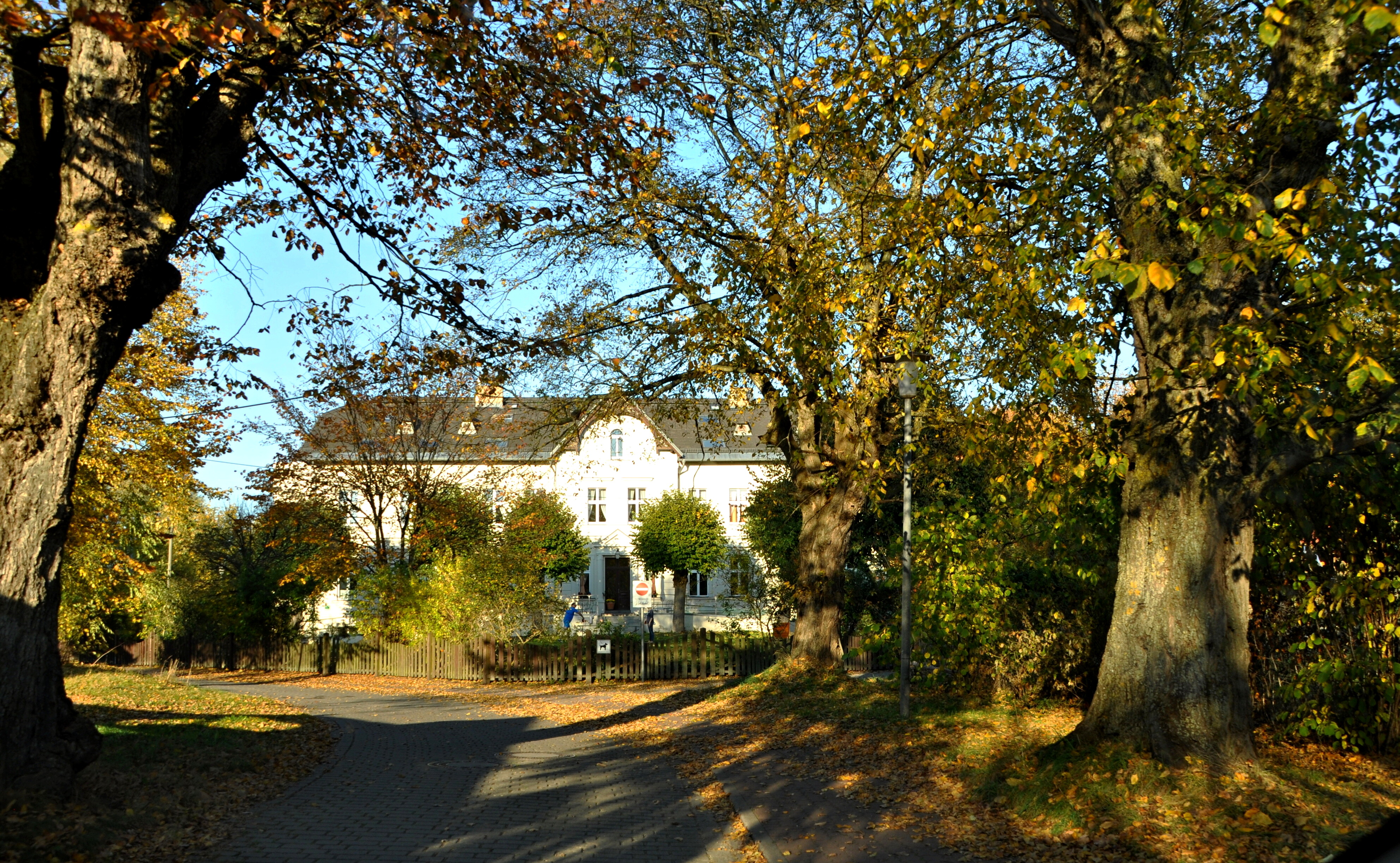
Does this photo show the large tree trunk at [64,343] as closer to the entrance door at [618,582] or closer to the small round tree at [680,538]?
the small round tree at [680,538]

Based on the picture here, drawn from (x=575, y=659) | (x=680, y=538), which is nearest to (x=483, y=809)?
(x=575, y=659)

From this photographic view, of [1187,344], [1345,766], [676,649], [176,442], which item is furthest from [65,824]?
[676,649]

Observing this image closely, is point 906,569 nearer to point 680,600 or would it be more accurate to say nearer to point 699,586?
point 680,600

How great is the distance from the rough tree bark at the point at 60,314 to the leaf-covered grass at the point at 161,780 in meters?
0.45

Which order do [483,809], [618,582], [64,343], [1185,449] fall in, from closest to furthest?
[64,343], [1185,449], [483,809], [618,582]

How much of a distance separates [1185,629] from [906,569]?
511 centimetres

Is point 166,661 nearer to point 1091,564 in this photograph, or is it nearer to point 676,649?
point 676,649

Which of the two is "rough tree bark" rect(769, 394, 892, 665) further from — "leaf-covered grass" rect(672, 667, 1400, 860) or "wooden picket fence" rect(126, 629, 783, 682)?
"wooden picket fence" rect(126, 629, 783, 682)

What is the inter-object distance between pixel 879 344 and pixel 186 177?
313 inches

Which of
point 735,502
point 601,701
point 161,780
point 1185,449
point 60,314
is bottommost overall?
point 601,701

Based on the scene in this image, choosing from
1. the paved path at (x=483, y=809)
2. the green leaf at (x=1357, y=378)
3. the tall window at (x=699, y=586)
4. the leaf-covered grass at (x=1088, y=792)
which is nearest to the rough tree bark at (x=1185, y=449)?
the leaf-covered grass at (x=1088, y=792)

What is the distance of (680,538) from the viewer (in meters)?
40.5

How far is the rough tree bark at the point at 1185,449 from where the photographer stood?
276 inches

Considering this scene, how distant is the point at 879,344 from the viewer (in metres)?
12.5
